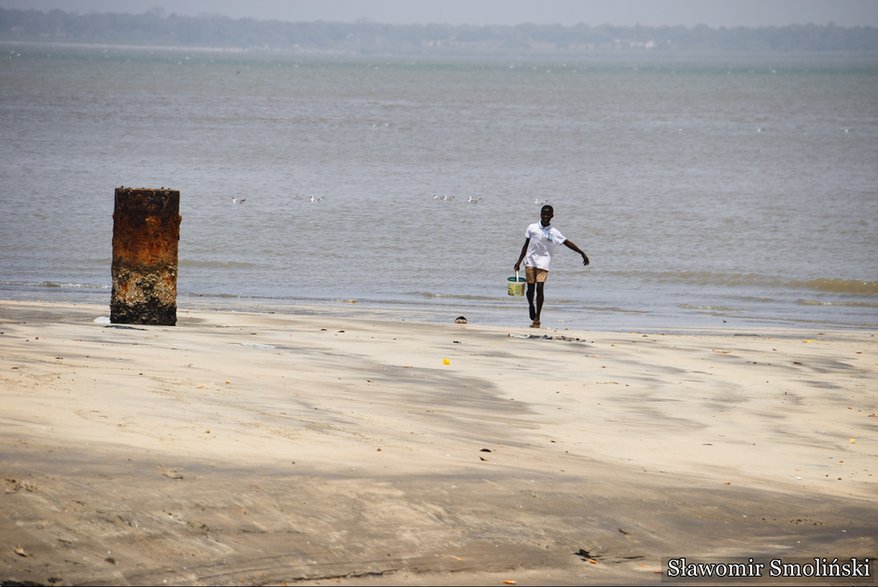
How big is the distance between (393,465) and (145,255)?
18.9 ft

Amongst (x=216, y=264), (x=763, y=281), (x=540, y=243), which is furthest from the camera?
(x=216, y=264)

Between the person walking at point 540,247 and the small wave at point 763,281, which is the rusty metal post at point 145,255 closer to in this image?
the person walking at point 540,247

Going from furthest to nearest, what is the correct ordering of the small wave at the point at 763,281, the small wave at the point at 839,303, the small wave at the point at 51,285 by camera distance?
the small wave at the point at 763,281, the small wave at the point at 839,303, the small wave at the point at 51,285

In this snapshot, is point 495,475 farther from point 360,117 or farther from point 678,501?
point 360,117

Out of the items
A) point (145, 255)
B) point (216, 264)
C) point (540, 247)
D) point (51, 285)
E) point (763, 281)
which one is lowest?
point (51, 285)

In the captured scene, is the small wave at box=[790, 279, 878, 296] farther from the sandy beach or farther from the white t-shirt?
the sandy beach

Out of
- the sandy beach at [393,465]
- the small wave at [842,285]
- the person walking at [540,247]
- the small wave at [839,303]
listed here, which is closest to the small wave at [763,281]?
the small wave at [842,285]

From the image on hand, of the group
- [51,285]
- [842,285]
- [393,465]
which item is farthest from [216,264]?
[393,465]

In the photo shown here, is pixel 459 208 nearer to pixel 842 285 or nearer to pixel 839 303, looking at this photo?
pixel 842 285

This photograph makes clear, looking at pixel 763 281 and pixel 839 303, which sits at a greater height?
pixel 763 281

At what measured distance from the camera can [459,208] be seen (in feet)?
103

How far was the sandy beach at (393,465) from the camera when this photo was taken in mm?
5145

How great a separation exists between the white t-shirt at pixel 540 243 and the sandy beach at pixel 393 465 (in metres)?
2.85

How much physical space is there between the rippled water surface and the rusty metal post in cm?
560
